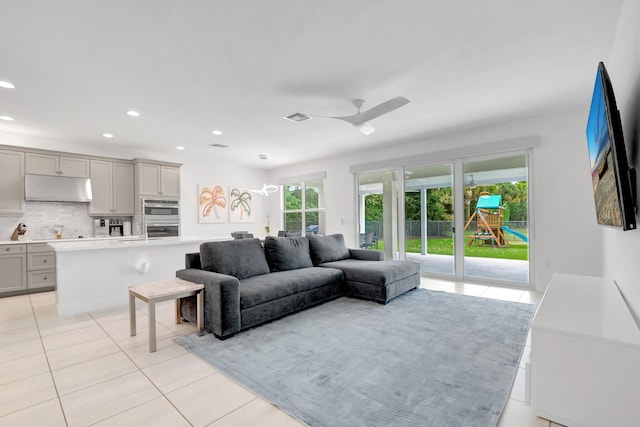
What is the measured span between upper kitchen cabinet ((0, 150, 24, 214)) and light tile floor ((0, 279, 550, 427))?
8.54 feet

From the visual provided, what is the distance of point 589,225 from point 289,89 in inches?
171

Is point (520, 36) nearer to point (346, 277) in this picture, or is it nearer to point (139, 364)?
point (346, 277)

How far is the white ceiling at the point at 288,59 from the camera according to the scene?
216 centimetres

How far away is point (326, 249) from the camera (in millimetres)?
4750

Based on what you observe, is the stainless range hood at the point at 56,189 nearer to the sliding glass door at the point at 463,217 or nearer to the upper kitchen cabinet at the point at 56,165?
the upper kitchen cabinet at the point at 56,165

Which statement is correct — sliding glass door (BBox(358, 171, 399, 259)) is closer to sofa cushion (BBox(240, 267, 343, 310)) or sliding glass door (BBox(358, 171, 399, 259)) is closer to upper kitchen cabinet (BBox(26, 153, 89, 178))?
sofa cushion (BBox(240, 267, 343, 310))

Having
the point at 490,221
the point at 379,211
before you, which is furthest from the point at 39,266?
the point at 490,221

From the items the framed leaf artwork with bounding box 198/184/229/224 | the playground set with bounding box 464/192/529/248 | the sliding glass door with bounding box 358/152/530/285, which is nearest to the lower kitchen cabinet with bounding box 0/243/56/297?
the framed leaf artwork with bounding box 198/184/229/224

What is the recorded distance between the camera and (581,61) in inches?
113

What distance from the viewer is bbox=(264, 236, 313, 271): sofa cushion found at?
3988 millimetres

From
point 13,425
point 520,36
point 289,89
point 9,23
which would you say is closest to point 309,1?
point 289,89

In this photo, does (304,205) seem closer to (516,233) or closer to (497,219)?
(497,219)

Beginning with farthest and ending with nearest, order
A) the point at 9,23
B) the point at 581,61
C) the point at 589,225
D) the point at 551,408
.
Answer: the point at 589,225 < the point at 581,61 < the point at 9,23 < the point at 551,408

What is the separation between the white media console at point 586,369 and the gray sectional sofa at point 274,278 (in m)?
2.18
